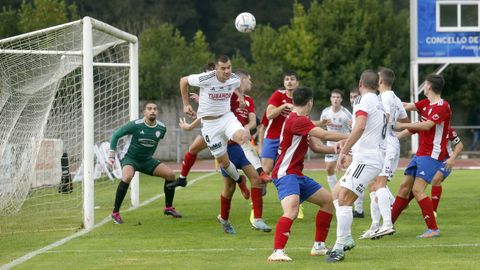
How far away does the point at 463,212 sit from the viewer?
1580 cm

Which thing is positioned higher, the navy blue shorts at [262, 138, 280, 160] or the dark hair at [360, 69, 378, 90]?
the dark hair at [360, 69, 378, 90]

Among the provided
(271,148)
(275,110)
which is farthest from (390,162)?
(271,148)

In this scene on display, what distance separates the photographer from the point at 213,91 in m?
13.5

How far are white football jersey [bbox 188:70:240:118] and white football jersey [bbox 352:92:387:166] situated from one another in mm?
3066

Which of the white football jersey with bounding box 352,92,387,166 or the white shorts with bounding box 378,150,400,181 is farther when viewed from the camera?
the white shorts with bounding box 378,150,400,181

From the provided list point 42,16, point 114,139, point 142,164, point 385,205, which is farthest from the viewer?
point 42,16

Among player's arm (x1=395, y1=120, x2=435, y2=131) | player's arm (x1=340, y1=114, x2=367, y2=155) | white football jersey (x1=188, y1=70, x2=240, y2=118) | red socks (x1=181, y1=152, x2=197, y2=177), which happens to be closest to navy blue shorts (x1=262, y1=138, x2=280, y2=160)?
red socks (x1=181, y1=152, x2=197, y2=177)

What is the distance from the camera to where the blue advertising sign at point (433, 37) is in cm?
3622

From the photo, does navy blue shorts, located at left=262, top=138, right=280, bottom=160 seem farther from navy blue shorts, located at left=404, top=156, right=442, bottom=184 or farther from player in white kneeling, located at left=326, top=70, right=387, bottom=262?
player in white kneeling, located at left=326, top=70, right=387, bottom=262

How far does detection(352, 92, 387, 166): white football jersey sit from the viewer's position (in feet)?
34.8

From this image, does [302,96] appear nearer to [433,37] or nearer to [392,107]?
[392,107]

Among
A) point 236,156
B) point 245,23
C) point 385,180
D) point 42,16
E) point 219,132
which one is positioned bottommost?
point 385,180

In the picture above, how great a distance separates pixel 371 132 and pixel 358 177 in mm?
524

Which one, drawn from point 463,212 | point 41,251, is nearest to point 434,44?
point 463,212
